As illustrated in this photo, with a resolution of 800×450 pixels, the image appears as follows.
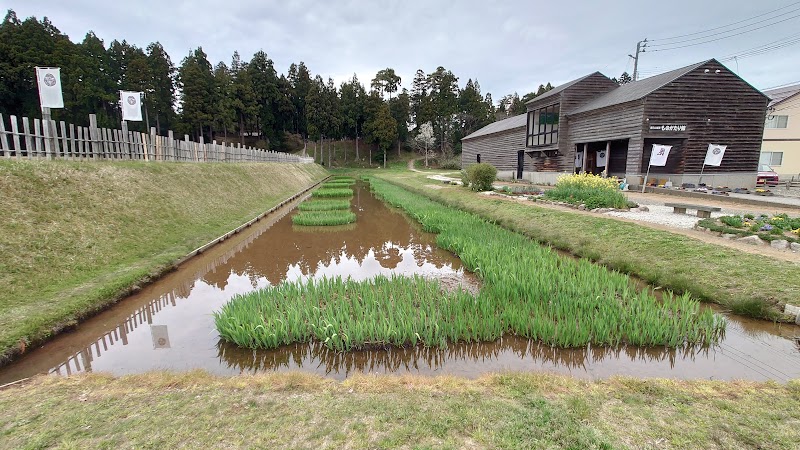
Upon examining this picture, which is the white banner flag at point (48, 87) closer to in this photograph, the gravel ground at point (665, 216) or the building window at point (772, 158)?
the gravel ground at point (665, 216)

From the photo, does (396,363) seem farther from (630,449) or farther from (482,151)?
(482,151)

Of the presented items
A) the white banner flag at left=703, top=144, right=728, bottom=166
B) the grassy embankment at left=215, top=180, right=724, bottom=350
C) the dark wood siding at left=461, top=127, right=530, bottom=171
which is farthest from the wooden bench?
the dark wood siding at left=461, top=127, right=530, bottom=171

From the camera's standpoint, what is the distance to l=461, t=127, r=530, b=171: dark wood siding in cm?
2428

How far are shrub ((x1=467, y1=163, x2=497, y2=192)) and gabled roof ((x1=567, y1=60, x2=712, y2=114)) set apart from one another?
6.25 metres

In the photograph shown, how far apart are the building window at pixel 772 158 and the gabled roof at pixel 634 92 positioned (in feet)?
37.4

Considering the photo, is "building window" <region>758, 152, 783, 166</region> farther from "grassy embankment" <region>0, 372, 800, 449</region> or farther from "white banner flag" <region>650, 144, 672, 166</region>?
"grassy embankment" <region>0, 372, 800, 449</region>

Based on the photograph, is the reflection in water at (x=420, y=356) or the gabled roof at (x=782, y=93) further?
the gabled roof at (x=782, y=93)

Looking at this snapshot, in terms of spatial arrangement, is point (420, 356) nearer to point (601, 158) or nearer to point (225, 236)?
point (225, 236)

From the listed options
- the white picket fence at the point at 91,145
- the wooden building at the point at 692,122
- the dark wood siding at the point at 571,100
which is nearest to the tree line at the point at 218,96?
the white picket fence at the point at 91,145

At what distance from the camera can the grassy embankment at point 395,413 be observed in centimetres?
226

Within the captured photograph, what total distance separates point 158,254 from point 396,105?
157 ft

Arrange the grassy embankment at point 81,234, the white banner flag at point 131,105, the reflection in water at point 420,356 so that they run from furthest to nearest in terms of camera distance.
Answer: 1. the white banner flag at point 131,105
2. the grassy embankment at point 81,234
3. the reflection in water at point 420,356

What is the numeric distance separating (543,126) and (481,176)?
763 centimetres

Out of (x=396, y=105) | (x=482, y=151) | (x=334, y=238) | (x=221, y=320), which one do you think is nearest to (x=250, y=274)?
(x=221, y=320)
